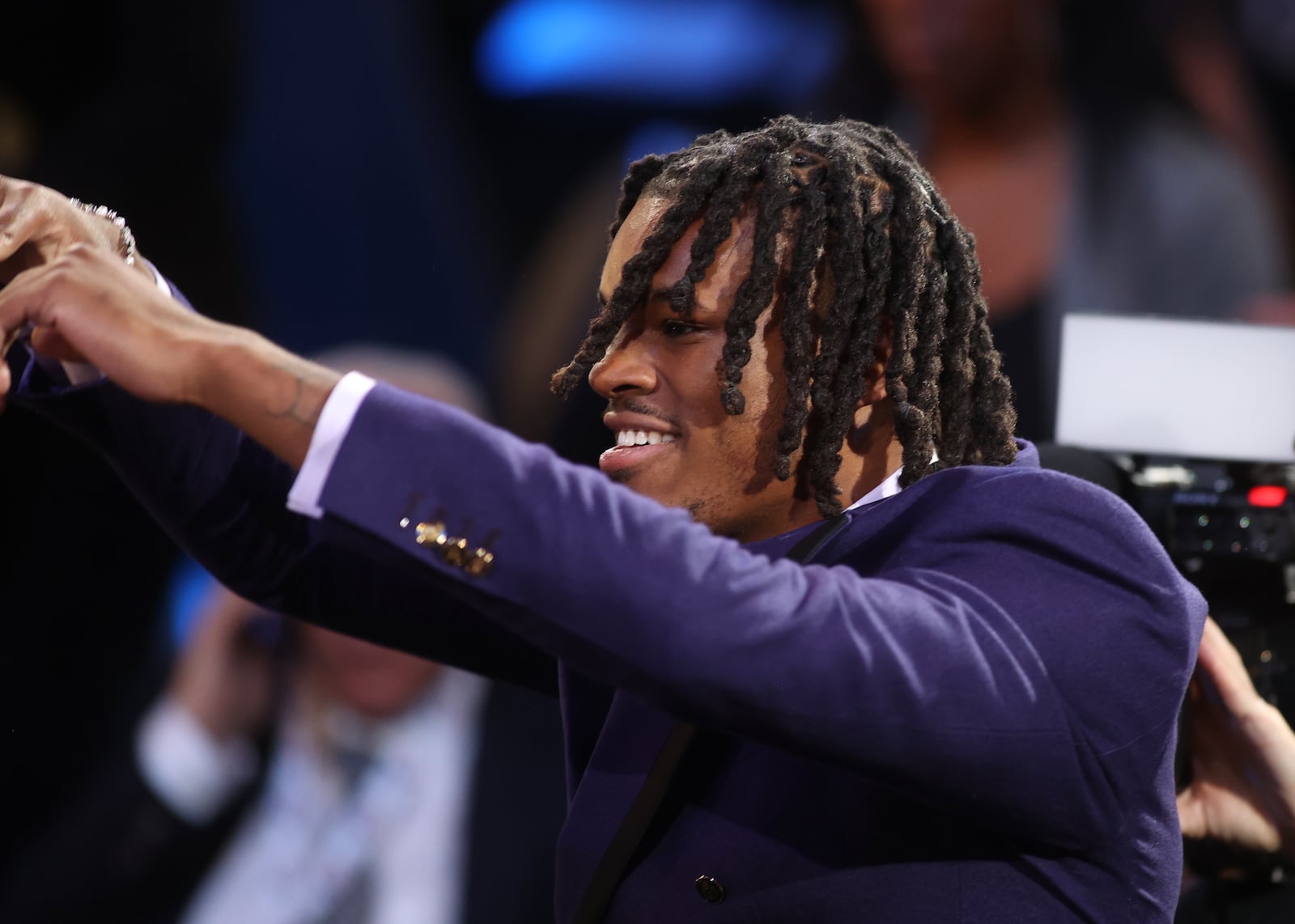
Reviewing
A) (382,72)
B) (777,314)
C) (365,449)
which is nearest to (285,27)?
(382,72)

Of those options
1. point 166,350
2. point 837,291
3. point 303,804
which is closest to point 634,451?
point 837,291

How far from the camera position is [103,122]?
3.42 metres

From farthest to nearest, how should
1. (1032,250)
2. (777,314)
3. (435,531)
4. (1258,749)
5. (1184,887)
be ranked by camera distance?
(1032,250) < (1184,887) < (1258,749) < (777,314) < (435,531)

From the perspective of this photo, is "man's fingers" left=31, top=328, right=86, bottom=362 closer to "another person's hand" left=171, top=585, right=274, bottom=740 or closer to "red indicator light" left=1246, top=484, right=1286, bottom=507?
"red indicator light" left=1246, top=484, right=1286, bottom=507

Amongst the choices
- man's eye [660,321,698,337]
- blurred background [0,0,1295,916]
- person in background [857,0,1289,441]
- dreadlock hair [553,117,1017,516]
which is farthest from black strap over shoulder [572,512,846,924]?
person in background [857,0,1289,441]

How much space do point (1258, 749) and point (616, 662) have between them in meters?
1.19

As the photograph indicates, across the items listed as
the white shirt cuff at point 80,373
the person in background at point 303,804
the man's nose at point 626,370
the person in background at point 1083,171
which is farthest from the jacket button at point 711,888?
the person in background at point 1083,171

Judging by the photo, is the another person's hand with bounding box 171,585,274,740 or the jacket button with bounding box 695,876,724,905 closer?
the jacket button with bounding box 695,876,724,905

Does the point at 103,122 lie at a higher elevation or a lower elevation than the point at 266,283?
higher

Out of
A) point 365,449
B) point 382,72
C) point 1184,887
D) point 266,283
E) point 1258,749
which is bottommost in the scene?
point 1184,887

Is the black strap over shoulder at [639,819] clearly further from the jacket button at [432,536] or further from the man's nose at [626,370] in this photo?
the jacket button at [432,536]

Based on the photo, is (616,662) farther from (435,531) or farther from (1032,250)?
(1032,250)

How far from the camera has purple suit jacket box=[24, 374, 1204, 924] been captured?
3.87ft

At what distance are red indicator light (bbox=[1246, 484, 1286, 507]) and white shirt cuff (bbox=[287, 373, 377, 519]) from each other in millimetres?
1429
